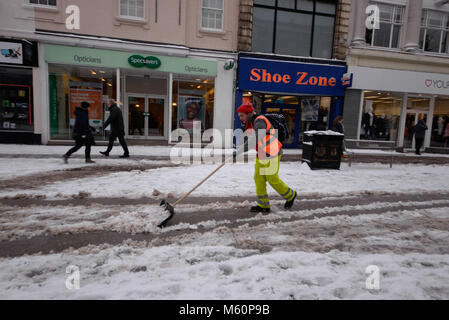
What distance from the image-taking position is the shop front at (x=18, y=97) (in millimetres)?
11695

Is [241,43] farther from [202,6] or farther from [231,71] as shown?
[202,6]

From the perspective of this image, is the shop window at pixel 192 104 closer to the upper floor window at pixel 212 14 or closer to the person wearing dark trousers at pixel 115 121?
the upper floor window at pixel 212 14

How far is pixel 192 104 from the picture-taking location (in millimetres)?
14688

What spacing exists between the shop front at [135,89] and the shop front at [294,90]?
4.16 feet

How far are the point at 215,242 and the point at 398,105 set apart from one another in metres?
17.1

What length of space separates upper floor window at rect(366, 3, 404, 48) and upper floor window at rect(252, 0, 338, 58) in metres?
2.48

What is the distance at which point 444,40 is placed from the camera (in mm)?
16250

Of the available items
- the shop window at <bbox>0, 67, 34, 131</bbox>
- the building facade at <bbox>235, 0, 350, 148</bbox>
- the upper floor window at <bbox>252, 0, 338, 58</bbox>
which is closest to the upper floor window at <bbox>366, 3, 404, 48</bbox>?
the building facade at <bbox>235, 0, 350, 148</bbox>

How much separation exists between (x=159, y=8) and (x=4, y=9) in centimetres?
641

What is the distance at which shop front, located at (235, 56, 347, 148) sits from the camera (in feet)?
46.0

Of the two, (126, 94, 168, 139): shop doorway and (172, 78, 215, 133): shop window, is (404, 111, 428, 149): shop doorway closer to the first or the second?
(172, 78, 215, 133): shop window

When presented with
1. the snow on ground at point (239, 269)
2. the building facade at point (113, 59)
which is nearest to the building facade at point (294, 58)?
the building facade at point (113, 59)

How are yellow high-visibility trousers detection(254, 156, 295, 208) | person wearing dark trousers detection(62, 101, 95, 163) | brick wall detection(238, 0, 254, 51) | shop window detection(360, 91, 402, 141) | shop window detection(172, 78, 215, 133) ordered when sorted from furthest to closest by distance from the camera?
shop window detection(360, 91, 402, 141) < shop window detection(172, 78, 215, 133) < brick wall detection(238, 0, 254, 51) < person wearing dark trousers detection(62, 101, 95, 163) < yellow high-visibility trousers detection(254, 156, 295, 208)

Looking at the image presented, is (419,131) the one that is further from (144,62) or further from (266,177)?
(144,62)
